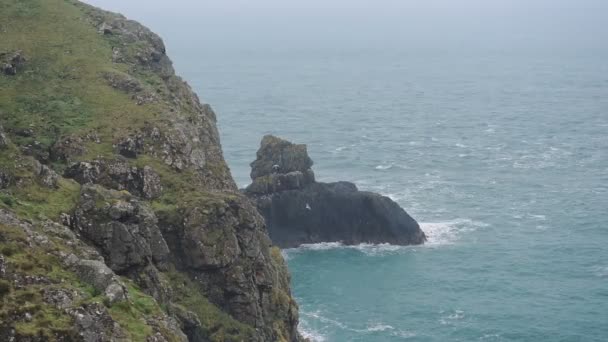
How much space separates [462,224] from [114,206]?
248 ft

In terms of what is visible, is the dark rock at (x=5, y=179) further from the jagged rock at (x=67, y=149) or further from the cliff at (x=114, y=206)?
the jagged rock at (x=67, y=149)

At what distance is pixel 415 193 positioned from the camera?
4793 inches

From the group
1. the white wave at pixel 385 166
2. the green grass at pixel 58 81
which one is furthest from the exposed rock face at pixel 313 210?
the green grass at pixel 58 81

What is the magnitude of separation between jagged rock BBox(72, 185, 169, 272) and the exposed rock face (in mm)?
60728

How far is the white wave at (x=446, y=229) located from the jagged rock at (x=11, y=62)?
5825 cm

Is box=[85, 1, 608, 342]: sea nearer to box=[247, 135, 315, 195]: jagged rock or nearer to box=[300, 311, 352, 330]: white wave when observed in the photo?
box=[300, 311, 352, 330]: white wave

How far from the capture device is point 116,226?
3978 centimetres

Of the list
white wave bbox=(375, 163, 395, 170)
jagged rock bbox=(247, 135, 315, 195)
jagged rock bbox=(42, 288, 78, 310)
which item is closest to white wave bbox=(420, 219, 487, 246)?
jagged rock bbox=(247, 135, 315, 195)

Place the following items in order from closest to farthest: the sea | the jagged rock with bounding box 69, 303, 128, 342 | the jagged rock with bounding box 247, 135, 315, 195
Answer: the jagged rock with bounding box 69, 303, 128, 342, the sea, the jagged rock with bounding box 247, 135, 315, 195

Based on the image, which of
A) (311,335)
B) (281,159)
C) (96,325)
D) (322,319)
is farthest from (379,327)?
(96,325)

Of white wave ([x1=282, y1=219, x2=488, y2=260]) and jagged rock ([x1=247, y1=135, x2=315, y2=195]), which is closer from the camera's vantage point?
white wave ([x1=282, y1=219, x2=488, y2=260])

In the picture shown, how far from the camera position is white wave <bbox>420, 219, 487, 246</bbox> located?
104 m

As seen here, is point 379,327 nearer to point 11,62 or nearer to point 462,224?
point 462,224

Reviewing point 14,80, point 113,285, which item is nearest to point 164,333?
point 113,285
